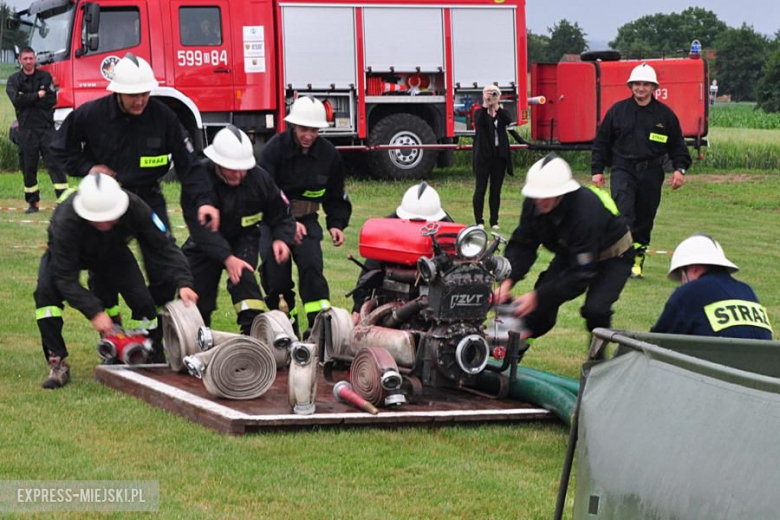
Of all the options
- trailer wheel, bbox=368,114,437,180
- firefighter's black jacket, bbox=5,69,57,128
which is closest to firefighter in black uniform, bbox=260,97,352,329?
firefighter's black jacket, bbox=5,69,57,128

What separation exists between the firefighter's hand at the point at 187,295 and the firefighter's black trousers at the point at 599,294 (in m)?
1.99

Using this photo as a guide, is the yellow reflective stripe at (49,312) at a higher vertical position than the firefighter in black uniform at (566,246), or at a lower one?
lower

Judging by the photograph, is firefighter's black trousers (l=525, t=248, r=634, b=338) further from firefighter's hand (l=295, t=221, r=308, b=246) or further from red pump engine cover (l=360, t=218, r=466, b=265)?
firefighter's hand (l=295, t=221, r=308, b=246)

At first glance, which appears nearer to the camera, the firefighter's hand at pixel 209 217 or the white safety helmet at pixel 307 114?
the firefighter's hand at pixel 209 217

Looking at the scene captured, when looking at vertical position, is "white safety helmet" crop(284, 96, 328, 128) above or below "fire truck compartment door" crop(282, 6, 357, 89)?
below

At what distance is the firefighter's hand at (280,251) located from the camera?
789 centimetres

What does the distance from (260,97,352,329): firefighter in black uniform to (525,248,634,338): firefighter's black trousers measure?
5.25 ft

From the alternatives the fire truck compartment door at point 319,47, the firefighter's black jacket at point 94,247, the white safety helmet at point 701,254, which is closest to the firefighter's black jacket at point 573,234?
the white safety helmet at point 701,254

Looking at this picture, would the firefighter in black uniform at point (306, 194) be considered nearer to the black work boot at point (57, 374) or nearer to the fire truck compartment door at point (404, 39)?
the black work boot at point (57, 374)

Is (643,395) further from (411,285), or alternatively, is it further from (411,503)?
(411,285)

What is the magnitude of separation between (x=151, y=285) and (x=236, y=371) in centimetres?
125

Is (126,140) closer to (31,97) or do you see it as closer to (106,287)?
(106,287)

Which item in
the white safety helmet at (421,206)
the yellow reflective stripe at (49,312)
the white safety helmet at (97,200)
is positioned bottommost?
the yellow reflective stripe at (49,312)

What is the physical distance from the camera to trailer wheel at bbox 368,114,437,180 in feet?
71.1
